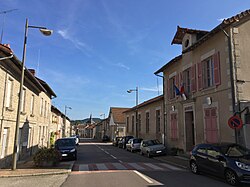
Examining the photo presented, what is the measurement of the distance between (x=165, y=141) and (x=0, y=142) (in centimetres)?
1418

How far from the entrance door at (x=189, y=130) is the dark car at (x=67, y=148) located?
8394 millimetres

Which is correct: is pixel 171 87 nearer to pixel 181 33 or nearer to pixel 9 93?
pixel 181 33

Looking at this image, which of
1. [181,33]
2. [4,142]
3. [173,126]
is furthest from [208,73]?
[4,142]

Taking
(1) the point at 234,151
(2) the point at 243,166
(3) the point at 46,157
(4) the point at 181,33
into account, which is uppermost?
(4) the point at 181,33

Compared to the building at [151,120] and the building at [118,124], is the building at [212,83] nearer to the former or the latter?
the building at [151,120]

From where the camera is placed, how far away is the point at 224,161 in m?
8.99

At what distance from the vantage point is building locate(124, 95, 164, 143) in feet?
81.2

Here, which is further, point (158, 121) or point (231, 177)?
A: point (158, 121)

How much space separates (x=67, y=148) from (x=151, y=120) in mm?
13148

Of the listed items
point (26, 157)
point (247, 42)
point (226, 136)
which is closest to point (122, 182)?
point (226, 136)

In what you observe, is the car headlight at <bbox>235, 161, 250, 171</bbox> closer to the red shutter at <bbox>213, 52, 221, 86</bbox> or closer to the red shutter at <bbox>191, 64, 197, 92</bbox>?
the red shutter at <bbox>213, 52, 221, 86</bbox>

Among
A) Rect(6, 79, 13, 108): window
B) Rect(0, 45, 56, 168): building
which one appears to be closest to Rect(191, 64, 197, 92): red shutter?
Rect(0, 45, 56, 168): building

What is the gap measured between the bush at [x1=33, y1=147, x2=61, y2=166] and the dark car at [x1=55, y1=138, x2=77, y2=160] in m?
3.14

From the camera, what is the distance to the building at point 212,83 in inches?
494
